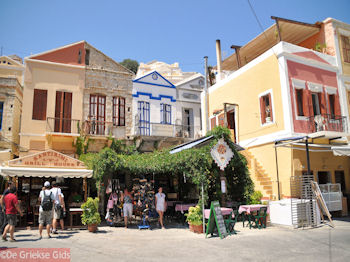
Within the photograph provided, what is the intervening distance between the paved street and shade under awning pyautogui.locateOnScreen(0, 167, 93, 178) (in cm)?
198

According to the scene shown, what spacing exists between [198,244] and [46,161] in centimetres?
675

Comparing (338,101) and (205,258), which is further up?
(338,101)

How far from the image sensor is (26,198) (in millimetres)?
12180

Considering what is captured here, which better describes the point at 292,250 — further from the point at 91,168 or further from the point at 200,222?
the point at 91,168

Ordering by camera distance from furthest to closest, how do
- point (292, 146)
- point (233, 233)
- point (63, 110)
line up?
point (63, 110) < point (292, 146) < point (233, 233)

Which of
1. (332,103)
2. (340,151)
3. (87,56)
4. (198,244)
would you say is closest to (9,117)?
(87,56)

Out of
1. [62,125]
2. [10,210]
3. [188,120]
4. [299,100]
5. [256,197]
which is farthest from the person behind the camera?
[188,120]

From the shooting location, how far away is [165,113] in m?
19.1

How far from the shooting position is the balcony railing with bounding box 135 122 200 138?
17609 millimetres

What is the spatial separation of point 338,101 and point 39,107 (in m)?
16.5

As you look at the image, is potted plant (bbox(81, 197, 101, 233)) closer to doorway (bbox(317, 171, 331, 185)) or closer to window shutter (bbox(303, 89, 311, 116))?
window shutter (bbox(303, 89, 311, 116))

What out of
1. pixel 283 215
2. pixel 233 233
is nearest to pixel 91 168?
pixel 233 233

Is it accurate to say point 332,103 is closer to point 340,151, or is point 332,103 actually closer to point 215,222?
point 340,151

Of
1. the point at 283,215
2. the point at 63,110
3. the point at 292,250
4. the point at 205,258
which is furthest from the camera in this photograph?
the point at 63,110
